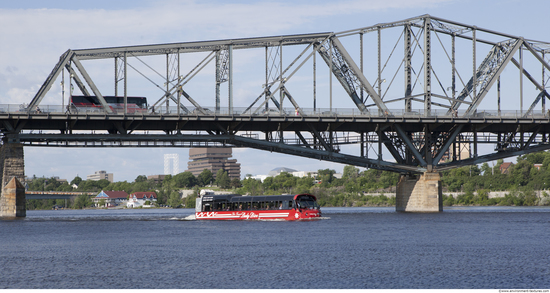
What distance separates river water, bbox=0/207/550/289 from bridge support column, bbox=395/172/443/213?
29.3 m

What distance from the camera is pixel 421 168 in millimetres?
93750

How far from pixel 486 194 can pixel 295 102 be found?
335 feet

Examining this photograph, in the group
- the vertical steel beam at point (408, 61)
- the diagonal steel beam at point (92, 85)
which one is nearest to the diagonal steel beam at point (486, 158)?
the vertical steel beam at point (408, 61)

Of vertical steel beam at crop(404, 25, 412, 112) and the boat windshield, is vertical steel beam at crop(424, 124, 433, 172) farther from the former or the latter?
the boat windshield

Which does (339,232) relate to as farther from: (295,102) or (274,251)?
(295,102)

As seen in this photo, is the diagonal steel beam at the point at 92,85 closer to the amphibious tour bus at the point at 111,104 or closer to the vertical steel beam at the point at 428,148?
the amphibious tour bus at the point at 111,104

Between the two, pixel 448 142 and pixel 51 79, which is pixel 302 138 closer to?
pixel 448 142

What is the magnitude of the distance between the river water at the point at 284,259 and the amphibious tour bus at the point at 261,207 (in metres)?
16.4

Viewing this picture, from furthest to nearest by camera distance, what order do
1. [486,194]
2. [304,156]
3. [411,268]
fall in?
[486,194] < [304,156] < [411,268]

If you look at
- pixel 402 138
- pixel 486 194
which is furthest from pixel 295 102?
pixel 486 194

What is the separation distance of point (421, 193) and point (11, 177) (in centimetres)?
5641

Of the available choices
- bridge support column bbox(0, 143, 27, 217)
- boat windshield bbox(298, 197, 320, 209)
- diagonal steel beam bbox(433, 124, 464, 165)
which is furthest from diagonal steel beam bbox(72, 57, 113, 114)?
diagonal steel beam bbox(433, 124, 464, 165)

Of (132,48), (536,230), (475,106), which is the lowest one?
(536,230)

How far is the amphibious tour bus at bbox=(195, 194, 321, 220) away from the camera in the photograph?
80.6 m
